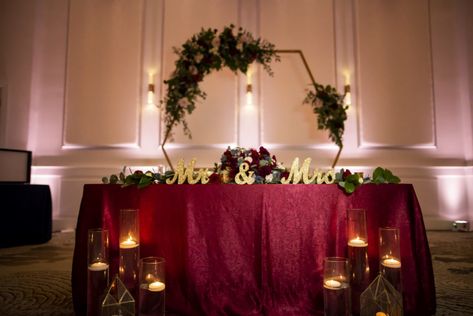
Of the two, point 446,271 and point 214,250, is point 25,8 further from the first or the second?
point 446,271

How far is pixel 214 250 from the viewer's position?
150 cm

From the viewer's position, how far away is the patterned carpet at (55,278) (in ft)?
5.24

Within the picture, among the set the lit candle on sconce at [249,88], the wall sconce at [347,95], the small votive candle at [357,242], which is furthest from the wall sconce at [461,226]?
the small votive candle at [357,242]

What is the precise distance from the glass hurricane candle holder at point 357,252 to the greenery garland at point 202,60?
2701 mm

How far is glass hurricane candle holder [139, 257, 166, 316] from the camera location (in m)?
1.23

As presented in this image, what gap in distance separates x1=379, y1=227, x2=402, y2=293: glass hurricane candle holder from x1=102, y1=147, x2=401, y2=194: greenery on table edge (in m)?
0.24

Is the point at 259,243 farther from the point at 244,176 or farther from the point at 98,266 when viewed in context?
the point at 98,266

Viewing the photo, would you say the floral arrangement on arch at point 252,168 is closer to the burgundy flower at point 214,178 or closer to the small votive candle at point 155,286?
the burgundy flower at point 214,178

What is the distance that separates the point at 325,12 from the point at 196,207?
384cm

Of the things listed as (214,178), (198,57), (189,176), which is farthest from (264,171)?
(198,57)

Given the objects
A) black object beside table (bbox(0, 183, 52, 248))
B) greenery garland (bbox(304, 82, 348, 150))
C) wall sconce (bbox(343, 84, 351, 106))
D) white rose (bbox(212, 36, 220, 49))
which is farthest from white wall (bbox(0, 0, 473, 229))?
black object beside table (bbox(0, 183, 52, 248))

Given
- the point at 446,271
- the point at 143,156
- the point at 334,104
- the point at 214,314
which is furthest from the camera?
the point at 143,156

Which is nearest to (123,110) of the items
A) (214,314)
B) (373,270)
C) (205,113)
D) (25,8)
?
(205,113)

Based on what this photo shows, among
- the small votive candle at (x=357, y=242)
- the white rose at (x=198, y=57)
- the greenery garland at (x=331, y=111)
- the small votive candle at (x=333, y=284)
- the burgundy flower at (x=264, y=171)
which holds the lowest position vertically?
the small votive candle at (x=333, y=284)
